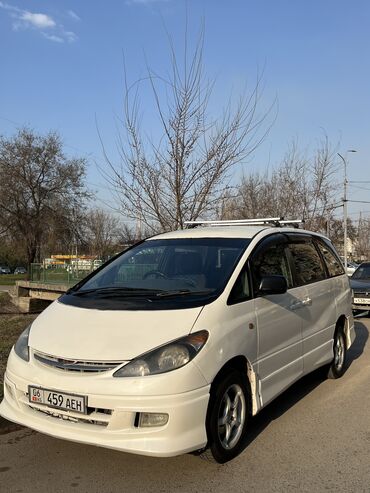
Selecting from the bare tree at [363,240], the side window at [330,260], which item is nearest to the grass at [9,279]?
the bare tree at [363,240]

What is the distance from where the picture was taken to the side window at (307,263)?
218 inches

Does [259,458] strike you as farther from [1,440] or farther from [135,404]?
[1,440]

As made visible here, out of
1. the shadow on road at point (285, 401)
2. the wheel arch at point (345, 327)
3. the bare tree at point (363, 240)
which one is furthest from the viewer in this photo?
the bare tree at point (363, 240)

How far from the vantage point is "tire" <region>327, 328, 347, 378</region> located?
21.0ft

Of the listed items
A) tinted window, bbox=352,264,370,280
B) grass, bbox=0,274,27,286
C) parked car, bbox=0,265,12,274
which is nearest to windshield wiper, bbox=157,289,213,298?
tinted window, bbox=352,264,370,280

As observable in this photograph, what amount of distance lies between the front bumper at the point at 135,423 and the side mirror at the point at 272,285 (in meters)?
1.17

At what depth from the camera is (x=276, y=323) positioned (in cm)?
466

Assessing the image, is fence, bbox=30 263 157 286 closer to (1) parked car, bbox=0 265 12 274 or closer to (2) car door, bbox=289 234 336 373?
(2) car door, bbox=289 234 336 373

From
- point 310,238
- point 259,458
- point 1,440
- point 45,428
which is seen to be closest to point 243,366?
point 259,458

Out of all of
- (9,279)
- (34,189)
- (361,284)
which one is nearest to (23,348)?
(361,284)

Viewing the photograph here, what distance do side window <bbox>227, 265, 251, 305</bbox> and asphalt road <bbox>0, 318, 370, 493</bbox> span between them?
1219 mm

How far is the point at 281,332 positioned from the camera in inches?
187

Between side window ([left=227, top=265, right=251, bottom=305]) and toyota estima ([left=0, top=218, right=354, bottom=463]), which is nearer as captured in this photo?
toyota estima ([left=0, top=218, right=354, bottom=463])

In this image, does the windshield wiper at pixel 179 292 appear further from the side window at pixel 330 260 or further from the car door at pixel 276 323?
the side window at pixel 330 260
